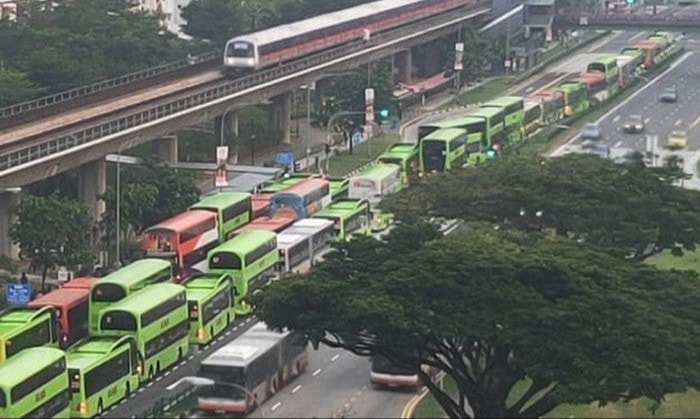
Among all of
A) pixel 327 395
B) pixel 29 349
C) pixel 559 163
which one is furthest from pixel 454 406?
pixel 559 163

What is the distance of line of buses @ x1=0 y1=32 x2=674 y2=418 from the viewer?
49.4m

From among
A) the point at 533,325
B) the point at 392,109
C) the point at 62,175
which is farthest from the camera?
the point at 392,109

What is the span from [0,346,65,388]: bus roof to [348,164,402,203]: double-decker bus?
32664 millimetres

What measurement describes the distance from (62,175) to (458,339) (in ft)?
126

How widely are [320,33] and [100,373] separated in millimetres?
60608

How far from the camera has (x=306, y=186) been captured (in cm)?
7769

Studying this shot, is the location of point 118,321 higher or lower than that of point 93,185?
higher

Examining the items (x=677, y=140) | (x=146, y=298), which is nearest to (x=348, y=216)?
(x=146, y=298)

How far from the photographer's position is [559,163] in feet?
215

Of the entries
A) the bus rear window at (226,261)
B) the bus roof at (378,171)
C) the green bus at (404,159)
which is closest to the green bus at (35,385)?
the bus rear window at (226,261)

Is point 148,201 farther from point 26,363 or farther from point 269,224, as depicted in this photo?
point 26,363

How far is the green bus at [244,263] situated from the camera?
62219mm

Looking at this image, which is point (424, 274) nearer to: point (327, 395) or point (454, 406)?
point (454, 406)

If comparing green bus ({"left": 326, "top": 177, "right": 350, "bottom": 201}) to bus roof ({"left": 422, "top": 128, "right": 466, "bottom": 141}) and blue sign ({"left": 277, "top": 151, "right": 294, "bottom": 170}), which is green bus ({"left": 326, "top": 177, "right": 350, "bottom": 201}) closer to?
→ blue sign ({"left": 277, "top": 151, "right": 294, "bottom": 170})
